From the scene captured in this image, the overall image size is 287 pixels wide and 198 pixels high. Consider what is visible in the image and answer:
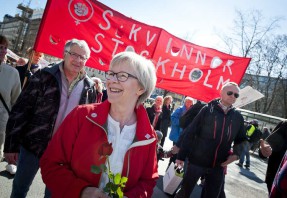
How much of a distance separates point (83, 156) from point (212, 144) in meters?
2.31

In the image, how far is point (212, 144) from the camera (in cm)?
357

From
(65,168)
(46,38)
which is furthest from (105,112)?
(46,38)

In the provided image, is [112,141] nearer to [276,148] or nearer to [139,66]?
[139,66]

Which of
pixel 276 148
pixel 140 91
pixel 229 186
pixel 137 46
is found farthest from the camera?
pixel 229 186

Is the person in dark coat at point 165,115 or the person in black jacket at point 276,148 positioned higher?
the person in black jacket at point 276,148

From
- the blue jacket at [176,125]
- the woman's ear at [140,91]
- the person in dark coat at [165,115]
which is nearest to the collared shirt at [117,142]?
the woman's ear at [140,91]

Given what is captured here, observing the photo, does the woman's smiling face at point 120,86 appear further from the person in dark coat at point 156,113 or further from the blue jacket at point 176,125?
the person in dark coat at point 156,113

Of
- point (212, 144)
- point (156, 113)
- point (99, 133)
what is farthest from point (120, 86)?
point (156, 113)

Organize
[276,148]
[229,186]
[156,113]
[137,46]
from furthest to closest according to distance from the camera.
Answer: [156,113] < [229,186] < [137,46] < [276,148]

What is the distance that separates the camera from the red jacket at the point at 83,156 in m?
1.60

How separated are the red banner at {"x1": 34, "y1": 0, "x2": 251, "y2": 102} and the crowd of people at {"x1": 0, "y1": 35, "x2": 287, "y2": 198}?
114 centimetres

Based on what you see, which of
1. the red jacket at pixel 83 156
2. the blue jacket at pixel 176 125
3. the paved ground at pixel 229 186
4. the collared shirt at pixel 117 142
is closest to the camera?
the red jacket at pixel 83 156

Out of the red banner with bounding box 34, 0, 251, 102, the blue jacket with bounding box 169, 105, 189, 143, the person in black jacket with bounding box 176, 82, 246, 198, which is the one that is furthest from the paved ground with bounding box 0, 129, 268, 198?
the red banner with bounding box 34, 0, 251, 102

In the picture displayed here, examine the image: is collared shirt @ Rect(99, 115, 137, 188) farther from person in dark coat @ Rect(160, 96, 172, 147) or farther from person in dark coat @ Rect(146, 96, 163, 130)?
person in dark coat @ Rect(160, 96, 172, 147)
